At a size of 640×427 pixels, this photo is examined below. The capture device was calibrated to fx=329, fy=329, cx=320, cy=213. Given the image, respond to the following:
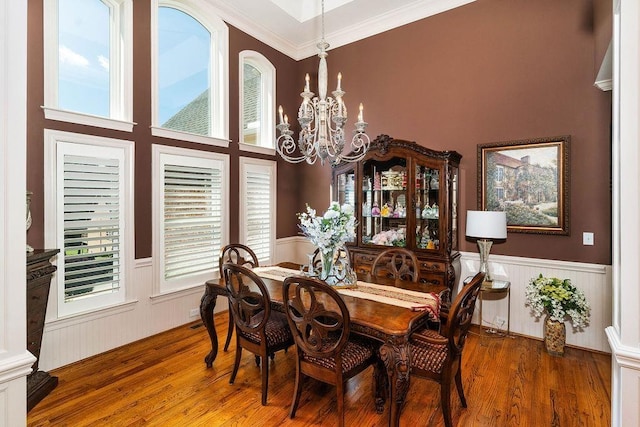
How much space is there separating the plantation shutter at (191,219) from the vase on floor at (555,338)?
12.5 ft

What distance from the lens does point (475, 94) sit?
3.87 m

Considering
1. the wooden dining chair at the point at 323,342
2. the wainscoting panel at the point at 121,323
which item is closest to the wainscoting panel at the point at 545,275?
the wooden dining chair at the point at 323,342

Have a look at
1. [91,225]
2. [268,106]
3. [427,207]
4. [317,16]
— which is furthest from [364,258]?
[317,16]

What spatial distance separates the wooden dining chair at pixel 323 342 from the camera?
6.67 ft

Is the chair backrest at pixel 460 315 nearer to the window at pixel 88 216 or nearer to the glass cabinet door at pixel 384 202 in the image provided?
the glass cabinet door at pixel 384 202

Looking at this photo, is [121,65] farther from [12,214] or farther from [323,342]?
[323,342]

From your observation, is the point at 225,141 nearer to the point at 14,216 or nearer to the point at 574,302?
the point at 14,216

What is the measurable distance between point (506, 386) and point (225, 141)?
397 cm

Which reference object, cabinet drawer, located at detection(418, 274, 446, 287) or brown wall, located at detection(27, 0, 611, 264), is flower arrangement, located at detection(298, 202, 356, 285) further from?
brown wall, located at detection(27, 0, 611, 264)

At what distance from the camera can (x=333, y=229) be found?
2627 millimetres

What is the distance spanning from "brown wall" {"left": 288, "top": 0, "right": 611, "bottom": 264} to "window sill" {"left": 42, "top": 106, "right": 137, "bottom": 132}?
303cm

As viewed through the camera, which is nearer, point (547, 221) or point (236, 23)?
point (547, 221)

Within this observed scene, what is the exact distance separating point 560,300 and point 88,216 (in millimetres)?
4583

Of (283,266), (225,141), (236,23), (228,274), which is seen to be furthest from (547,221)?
(236,23)
